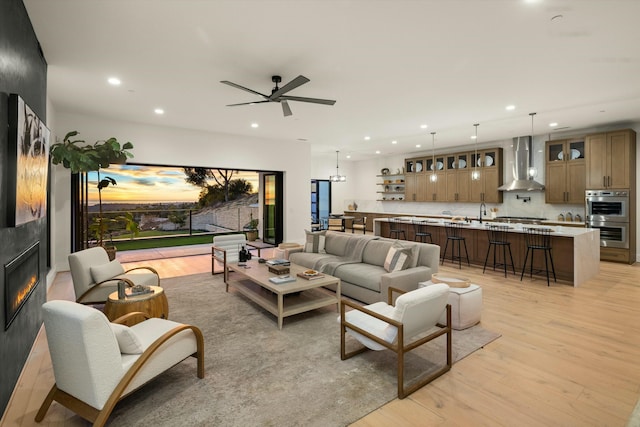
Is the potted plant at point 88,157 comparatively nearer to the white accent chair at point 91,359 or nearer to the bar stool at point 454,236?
the white accent chair at point 91,359

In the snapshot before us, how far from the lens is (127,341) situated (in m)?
2.16

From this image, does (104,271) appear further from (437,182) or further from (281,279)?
(437,182)

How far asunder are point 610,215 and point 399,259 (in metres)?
5.87

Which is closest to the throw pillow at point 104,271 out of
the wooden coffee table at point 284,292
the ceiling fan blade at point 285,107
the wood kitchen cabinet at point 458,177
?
the wooden coffee table at point 284,292

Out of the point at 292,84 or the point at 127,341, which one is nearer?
the point at 127,341

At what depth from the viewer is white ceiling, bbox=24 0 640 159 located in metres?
2.85

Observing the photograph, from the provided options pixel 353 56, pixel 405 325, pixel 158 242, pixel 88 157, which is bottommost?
pixel 158 242

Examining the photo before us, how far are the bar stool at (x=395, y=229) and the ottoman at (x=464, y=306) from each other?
462cm

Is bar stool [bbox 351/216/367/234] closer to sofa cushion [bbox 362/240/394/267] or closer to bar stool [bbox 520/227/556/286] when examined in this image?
bar stool [bbox 520/227/556/286]

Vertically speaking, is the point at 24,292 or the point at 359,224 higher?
the point at 359,224

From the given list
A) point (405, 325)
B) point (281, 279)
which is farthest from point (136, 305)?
point (405, 325)

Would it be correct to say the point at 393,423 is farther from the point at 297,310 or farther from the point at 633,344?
the point at 633,344

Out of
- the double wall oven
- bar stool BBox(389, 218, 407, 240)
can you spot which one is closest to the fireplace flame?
bar stool BBox(389, 218, 407, 240)

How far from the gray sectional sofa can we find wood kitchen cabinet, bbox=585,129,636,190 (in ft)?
17.0
